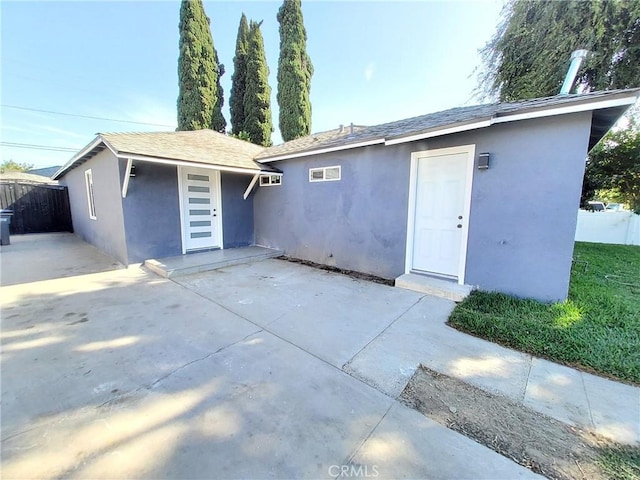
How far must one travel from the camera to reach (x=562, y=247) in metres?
3.61

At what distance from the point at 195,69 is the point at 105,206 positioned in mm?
10435

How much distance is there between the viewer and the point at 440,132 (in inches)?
163

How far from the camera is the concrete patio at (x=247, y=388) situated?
5.09 feet

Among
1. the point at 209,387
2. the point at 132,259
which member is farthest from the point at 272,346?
the point at 132,259

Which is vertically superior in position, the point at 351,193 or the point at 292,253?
the point at 351,193

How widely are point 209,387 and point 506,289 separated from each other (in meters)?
4.40

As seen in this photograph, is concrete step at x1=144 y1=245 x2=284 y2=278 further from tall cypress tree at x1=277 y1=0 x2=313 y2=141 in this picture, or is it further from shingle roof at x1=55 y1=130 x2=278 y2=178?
tall cypress tree at x1=277 y1=0 x2=313 y2=141

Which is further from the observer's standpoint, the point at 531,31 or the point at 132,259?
the point at 531,31

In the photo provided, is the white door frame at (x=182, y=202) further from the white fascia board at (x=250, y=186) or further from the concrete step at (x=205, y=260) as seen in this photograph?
the white fascia board at (x=250, y=186)

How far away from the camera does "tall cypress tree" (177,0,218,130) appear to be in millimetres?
12961

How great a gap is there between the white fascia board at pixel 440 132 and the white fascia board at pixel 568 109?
0.52ft

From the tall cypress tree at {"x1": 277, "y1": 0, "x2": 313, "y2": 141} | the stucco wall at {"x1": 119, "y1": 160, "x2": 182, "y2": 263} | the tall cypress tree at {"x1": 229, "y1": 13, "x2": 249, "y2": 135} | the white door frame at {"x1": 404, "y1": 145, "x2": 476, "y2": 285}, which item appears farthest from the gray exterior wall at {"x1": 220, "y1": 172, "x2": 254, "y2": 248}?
the tall cypress tree at {"x1": 229, "y1": 13, "x2": 249, "y2": 135}

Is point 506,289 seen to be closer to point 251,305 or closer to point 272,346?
point 272,346

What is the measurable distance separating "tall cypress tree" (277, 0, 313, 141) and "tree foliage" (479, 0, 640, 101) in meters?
8.84
